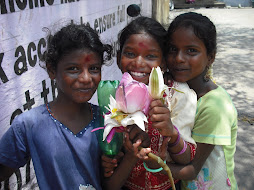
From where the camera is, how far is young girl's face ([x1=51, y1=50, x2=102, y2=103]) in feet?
4.45

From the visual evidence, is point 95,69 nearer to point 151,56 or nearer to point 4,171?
point 151,56

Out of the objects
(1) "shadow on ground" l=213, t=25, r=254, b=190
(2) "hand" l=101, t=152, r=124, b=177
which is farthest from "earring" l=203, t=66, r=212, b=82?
(1) "shadow on ground" l=213, t=25, r=254, b=190

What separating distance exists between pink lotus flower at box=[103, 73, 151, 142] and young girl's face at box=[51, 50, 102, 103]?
29 centimetres

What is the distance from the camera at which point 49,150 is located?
51.3 inches

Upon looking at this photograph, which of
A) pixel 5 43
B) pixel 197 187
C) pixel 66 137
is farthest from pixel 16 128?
pixel 197 187

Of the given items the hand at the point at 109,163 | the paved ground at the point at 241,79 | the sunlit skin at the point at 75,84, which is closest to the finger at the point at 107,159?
the hand at the point at 109,163

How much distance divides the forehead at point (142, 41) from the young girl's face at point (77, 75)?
0.91 ft

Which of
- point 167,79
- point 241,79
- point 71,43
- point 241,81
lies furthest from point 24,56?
point 241,79

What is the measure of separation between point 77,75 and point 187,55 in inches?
24.2

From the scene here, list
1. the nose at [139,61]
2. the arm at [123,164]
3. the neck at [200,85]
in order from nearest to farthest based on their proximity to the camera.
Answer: the arm at [123,164]
the nose at [139,61]
the neck at [200,85]

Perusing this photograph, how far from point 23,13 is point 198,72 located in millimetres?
1140

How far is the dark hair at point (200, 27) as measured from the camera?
1540 millimetres

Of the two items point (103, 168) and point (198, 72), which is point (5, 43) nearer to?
point (103, 168)

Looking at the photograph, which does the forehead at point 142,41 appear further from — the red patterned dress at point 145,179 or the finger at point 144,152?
the finger at point 144,152
